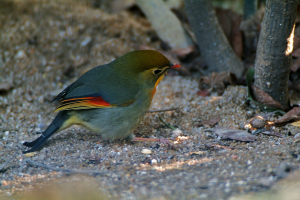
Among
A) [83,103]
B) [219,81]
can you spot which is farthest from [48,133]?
[219,81]

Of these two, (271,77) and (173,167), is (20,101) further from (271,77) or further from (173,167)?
(271,77)

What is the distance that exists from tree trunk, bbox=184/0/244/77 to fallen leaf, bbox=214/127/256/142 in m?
1.44

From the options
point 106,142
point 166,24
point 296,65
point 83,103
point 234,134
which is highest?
point 166,24

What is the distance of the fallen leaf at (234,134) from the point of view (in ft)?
13.8

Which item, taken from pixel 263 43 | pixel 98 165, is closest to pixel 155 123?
pixel 98 165

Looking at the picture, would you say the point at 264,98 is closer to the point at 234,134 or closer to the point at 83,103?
the point at 234,134

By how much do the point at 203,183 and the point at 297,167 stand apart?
0.85 m

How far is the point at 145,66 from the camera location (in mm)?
4594

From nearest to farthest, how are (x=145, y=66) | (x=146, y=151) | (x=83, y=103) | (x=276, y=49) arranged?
1. (x=146, y=151)
2. (x=83, y=103)
3. (x=276, y=49)
4. (x=145, y=66)

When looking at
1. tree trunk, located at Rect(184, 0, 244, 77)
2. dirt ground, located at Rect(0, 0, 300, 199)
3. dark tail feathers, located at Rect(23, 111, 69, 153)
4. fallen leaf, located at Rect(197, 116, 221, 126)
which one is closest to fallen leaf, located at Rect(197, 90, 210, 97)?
dirt ground, located at Rect(0, 0, 300, 199)

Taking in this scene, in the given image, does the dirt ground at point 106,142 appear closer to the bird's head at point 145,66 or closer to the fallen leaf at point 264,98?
the fallen leaf at point 264,98

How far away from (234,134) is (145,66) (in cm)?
143

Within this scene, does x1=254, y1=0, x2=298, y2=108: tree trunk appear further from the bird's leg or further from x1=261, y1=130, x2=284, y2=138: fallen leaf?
the bird's leg

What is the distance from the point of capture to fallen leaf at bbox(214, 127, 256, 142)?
4.22 metres
